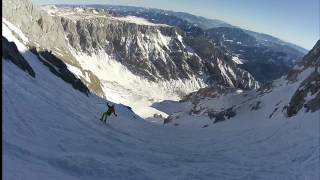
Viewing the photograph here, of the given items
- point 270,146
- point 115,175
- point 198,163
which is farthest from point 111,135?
point 115,175

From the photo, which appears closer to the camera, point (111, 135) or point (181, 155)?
point (181, 155)

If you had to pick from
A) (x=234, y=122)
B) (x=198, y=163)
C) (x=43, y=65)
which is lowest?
(x=234, y=122)

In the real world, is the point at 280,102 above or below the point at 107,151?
below

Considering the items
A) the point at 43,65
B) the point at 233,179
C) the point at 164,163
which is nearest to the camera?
the point at 233,179

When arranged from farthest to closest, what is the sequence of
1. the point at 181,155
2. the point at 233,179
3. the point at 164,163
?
the point at 181,155, the point at 164,163, the point at 233,179

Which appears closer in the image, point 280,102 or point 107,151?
point 107,151

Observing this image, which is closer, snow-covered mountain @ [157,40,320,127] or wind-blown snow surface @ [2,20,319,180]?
wind-blown snow surface @ [2,20,319,180]

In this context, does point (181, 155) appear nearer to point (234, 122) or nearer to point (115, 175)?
point (115, 175)

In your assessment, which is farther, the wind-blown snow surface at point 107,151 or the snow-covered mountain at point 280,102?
the snow-covered mountain at point 280,102
